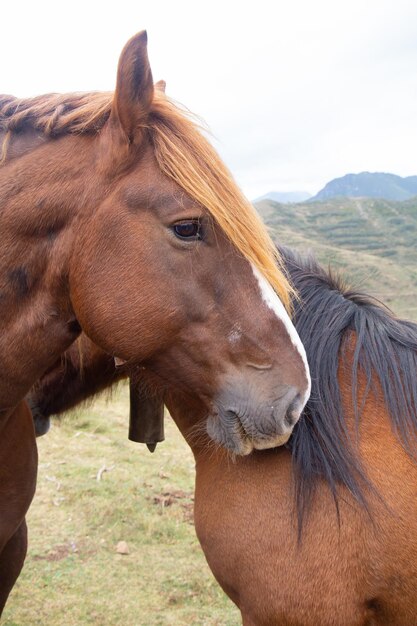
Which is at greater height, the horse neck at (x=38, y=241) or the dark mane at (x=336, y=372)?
the horse neck at (x=38, y=241)

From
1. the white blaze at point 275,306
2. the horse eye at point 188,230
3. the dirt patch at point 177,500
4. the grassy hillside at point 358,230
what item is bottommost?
the grassy hillside at point 358,230

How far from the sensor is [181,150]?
1641 millimetres

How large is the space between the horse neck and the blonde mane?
79 millimetres

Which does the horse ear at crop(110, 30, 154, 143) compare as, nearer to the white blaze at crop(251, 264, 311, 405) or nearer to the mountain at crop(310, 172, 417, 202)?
the white blaze at crop(251, 264, 311, 405)

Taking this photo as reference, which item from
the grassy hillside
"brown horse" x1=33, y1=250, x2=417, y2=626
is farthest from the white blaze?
the grassy hillside

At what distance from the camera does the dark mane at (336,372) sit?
69.6 inches

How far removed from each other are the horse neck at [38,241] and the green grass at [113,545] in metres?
1.15

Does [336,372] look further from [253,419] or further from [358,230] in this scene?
[358,230]

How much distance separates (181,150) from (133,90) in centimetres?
22

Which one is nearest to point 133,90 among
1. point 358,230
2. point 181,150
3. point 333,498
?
point 181,150

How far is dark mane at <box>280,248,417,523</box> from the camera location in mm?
1768

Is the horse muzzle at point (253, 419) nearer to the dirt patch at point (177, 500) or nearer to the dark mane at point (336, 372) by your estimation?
the dark mane at point (336, 372)

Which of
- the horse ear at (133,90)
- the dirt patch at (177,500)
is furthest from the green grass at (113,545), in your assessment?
the horse ear at (133,90)

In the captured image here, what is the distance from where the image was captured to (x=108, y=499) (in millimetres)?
4793
